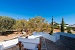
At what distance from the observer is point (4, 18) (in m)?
37.3

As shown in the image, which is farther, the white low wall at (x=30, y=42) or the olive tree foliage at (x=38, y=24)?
the olive tree foliage at (x=38, y=24)

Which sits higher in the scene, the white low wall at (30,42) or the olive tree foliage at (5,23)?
the olive tree foliage at (5,23)

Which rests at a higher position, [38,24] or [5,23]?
[5,23]

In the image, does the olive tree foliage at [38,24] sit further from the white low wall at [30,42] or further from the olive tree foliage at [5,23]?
the white low wall at [30,42]

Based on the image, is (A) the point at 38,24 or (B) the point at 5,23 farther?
(B) the point at 5,23

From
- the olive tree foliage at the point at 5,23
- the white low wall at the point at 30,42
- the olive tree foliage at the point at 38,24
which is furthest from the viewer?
the olive tree foliage at the point at 5,23

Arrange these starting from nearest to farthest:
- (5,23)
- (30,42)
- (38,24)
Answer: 1. (30,42)
2. (38,24)
3. (5,23)

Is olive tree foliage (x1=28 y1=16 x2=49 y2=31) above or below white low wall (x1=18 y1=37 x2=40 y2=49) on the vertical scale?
above

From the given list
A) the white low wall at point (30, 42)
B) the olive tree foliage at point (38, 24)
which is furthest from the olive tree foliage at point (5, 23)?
the white low wall at point (30, 42)

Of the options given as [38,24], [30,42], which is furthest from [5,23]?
[30,42]

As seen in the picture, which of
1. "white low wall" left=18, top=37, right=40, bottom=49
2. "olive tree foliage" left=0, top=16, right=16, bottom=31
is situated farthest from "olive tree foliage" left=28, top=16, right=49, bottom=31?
"white low wall" left=18, top=37, right=40, bottom=49

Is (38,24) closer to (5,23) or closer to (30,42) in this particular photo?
(5,23)

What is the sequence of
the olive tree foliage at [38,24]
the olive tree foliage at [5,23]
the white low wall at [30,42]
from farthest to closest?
the olive tree foliage at [5,23] → the olive tree foliage at [38,24] → the white low wall at [30,42]

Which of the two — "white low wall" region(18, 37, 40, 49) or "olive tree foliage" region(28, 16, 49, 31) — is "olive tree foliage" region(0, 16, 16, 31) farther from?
"white low wall" region(18, 37, 40, 49)
